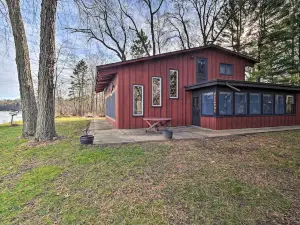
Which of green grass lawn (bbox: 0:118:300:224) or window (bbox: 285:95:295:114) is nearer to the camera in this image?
green grass lawn (bbox: 0:118:300:224)

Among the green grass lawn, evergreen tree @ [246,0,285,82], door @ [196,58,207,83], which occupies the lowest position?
the green grass lawn

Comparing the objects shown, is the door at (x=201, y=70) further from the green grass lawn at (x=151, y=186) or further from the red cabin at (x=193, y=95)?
the green grass lawn at (x=151, y=186)

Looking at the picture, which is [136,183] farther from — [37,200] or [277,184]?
[277,184]

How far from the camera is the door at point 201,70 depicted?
10.1m

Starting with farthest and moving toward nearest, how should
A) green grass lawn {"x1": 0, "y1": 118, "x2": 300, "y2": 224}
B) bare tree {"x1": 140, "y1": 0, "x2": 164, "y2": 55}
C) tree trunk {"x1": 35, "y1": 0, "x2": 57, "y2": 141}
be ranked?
1. bare tree {"x1": 140, "y1": 0, "x2": 164, "y2": 55}
2. tree trunk {"x1": 35, "y1": 0, "x2": 57, "y2": 141}
3. green grass lawn {"x1": 0, "y1": 118, "x2": 300, "y2": 224}

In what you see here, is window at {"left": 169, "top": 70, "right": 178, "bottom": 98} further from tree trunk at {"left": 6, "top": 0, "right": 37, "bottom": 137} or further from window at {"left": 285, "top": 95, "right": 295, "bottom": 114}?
tree trunk at {"left": 6, "top": 0, "right": 37, "bottom": 137}

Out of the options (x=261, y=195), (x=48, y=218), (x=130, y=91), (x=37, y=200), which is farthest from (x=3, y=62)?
(x=261, y=195)

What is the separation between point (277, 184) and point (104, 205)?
2753 millimetres

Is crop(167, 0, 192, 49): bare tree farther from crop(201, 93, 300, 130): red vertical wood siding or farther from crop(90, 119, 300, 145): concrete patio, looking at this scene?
crop(90, 119, 300, 145): concrete patio

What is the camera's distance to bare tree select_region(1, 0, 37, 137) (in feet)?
20.3

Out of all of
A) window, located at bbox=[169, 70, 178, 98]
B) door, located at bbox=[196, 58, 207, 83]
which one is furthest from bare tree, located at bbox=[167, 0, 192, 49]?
window, located at bbox=[169, 70, 178, 98]

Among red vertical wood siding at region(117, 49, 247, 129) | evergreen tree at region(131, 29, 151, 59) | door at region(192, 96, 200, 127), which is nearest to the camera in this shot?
red vertical wood siding at region(117, 49, 247, 129)

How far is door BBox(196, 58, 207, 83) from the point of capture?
33.3ft

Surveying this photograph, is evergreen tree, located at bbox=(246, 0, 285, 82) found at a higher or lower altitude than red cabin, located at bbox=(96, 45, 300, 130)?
higher
